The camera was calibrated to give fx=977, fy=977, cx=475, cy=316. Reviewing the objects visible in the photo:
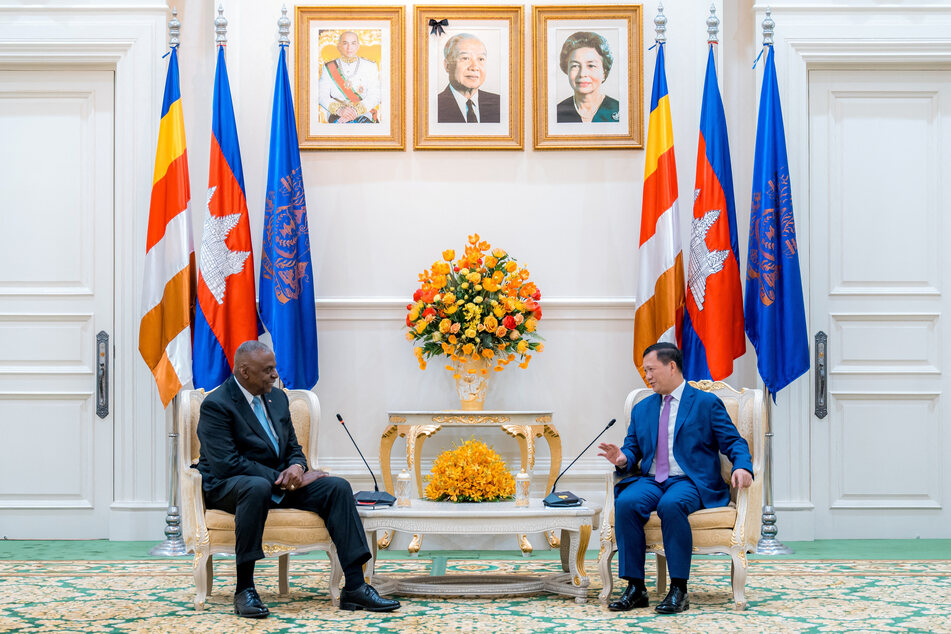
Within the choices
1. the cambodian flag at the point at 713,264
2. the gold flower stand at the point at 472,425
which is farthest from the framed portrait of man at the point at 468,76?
the gold flower stand at the point at 472,425

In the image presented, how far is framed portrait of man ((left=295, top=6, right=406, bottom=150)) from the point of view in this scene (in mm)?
6055

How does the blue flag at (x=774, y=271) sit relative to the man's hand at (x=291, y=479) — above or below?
above

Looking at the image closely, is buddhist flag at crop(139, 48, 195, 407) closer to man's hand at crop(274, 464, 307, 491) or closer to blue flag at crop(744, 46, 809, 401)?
man's hand at crop(274, 464, 307, 491)

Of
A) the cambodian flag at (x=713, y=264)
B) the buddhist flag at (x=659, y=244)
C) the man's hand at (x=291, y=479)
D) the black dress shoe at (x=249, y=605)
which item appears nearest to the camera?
the black dress shoe at (x=249, y=605)

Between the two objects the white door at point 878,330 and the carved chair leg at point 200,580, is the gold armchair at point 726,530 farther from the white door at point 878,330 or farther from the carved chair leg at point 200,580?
the white door at point 878,330

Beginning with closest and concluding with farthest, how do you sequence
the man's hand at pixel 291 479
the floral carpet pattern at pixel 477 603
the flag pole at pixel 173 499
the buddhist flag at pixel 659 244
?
the floral carpet pattern at pixel 477 603 → the man's hand at pixel 291 479 → the flag pole at pixel 173 499 → the buddhist flag at pixel 659 244

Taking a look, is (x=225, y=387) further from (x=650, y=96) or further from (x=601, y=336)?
(x=650, y=96)

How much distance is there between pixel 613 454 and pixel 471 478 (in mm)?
665

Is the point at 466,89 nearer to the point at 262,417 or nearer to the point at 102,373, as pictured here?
the point at 262,417

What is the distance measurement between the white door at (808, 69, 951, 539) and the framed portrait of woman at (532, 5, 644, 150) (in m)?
1.15

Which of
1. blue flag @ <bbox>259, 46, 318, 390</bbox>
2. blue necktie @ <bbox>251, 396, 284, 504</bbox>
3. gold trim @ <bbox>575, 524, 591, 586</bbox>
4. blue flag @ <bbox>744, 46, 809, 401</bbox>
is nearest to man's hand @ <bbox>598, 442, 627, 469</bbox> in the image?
gold trim @ <bbox>575, 524, 591, 586</bbox>

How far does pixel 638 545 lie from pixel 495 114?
2.98m

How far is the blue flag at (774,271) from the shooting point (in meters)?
5.66

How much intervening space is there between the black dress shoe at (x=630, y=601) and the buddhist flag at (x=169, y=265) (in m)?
2.83
